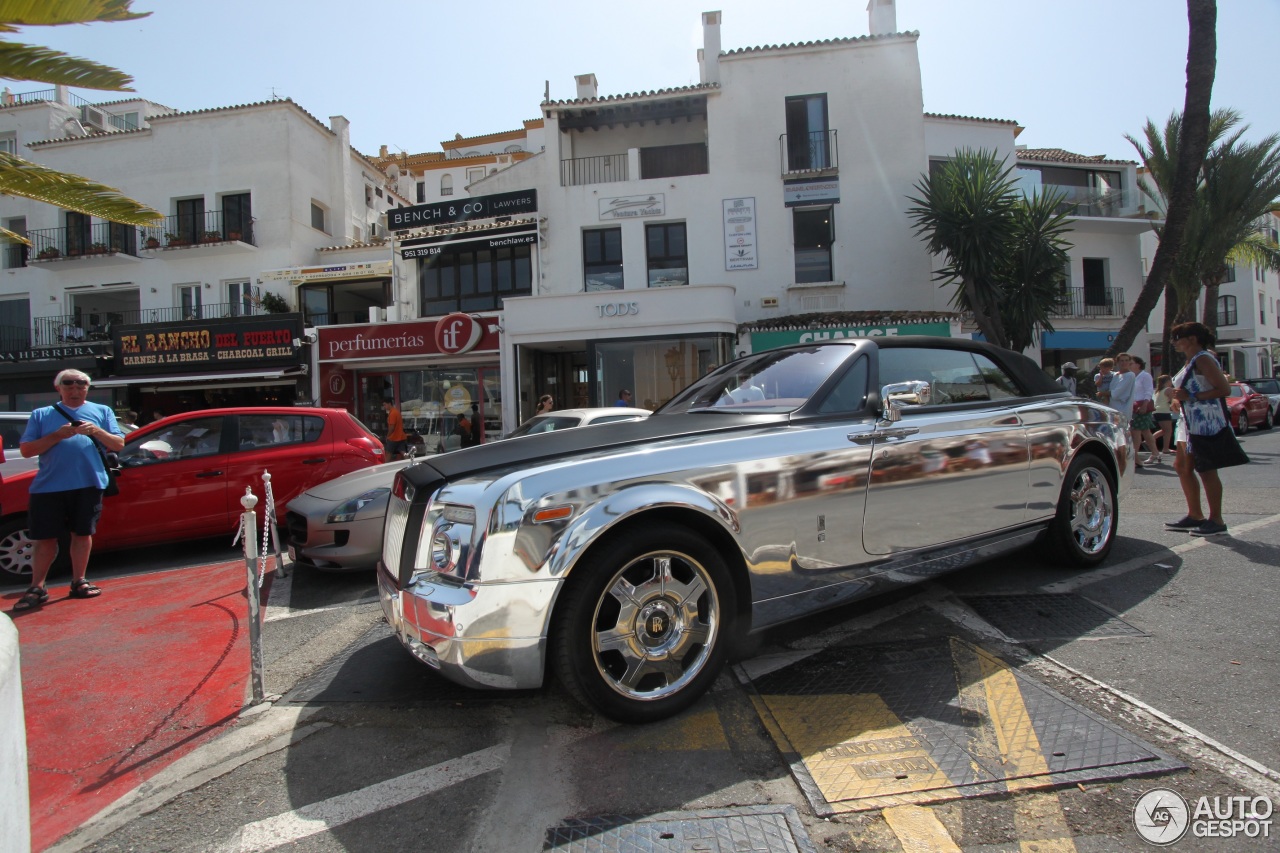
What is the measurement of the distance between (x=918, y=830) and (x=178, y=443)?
23.2ft

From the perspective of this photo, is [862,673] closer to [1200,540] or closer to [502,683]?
[502,683]

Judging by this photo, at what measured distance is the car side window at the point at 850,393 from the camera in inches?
130

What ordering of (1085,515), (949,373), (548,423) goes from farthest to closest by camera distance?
(548,423)
(1085,515)
(949,373)

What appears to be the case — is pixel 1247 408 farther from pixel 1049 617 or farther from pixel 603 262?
pixel 1049 617

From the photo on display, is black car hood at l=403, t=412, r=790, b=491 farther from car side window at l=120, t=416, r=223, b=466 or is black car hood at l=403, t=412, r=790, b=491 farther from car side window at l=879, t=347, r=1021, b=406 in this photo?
car side window at l=120, t=416, r=223, b=466

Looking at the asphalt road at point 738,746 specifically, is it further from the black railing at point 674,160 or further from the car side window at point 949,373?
the black railing at point 674,160

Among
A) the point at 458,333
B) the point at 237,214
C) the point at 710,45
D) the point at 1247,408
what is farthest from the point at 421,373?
the point at 1247,408

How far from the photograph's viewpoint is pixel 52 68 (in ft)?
14.6

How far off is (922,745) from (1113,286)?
1113 inches

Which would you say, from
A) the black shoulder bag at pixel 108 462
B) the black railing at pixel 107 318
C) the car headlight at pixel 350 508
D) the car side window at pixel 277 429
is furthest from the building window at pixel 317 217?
the car headlight at pixel 350 508

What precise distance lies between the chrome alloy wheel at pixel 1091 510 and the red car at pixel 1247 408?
15.2 metres

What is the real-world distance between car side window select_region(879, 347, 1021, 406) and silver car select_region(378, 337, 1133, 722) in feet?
0.05

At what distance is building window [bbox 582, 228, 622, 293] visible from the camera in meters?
17.8

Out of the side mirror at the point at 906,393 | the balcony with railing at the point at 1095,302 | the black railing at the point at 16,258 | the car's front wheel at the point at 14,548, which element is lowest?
the car's front wheel at the point at 14,548
